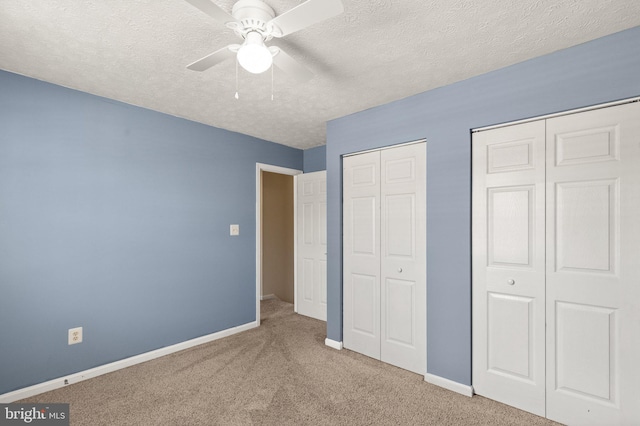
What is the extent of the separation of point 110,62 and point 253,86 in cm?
98

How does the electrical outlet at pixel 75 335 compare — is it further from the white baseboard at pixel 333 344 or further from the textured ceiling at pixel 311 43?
the white baseboard at pixel 333 344

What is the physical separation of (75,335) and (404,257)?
2.86 meters

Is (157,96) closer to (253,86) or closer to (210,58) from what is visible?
(253,86)

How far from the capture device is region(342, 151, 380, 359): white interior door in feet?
9.74

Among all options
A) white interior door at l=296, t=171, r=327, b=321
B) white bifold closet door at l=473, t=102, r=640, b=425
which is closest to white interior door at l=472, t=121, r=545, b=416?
white bifold closet door at l=473, t=102, r=640, b=425

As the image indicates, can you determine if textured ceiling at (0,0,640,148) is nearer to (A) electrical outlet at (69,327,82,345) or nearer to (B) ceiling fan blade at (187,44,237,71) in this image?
(B) ceiling fan blade at (187,44,237,71)

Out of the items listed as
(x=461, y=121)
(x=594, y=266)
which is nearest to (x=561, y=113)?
(x=461, y=121)

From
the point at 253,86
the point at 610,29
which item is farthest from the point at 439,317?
the point at 253,86

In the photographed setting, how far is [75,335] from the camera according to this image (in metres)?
2.51

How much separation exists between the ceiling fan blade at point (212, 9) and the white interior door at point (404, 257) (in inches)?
73.4

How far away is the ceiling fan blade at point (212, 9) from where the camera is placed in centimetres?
121

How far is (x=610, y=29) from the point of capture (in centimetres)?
177

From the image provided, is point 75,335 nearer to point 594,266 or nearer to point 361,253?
point 361,253

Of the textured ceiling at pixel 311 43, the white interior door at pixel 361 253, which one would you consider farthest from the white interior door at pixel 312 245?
the textured ceiling at pixel 311 43
